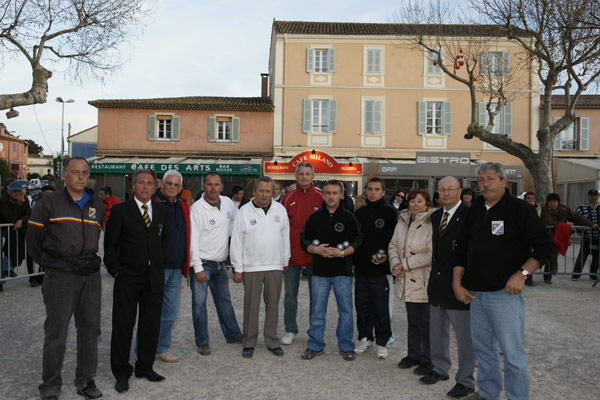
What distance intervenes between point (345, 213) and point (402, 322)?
7.20 feet

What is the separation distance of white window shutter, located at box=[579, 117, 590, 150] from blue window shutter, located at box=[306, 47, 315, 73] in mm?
14971

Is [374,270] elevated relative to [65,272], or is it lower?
lower

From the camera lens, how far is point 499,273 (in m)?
3.70

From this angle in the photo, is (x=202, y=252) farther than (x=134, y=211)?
Yes

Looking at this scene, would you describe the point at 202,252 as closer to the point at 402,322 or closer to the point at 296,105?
the point at 402,322

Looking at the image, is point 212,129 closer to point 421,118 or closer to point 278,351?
point 421,118

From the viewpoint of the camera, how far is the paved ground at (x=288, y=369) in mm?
4145

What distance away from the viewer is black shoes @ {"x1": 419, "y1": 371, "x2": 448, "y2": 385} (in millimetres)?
4379

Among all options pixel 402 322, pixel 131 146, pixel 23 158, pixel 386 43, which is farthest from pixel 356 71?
pixel 23 158

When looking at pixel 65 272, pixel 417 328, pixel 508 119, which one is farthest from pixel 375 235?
pixel 508 119

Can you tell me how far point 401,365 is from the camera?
4.81 metres

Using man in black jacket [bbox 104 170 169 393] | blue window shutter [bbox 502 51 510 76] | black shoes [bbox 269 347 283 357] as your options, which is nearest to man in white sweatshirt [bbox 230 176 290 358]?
black shoes [bbox 269 347 283 357]

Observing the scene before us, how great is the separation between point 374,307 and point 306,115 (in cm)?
2164

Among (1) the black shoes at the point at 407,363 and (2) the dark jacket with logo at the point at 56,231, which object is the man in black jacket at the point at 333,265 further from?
(2) the dark jacket with logo at the point at 56,231
